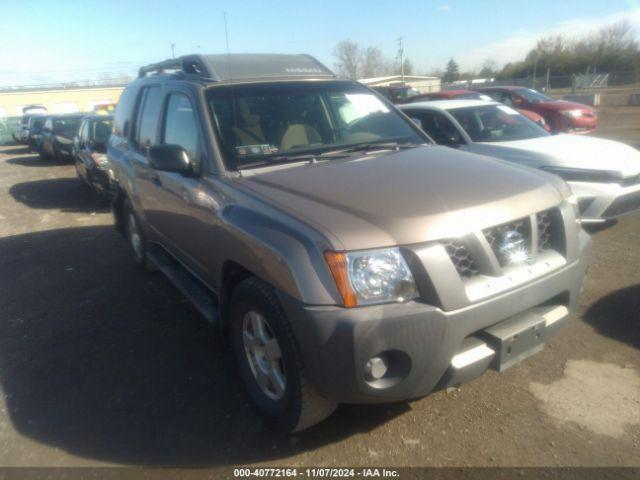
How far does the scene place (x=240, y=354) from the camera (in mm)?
2980

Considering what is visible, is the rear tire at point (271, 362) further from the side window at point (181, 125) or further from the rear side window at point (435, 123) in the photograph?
the rear side window at point (435, 123)

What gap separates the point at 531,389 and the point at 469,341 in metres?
1.02

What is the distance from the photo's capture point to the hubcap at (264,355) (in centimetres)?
261

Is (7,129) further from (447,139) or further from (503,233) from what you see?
(503,233)

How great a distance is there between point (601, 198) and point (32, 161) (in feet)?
64.4

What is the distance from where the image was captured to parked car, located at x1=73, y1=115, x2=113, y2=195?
29.0 ft

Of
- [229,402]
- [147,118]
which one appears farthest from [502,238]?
[147,118]

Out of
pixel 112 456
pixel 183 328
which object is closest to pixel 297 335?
pixel 112 456

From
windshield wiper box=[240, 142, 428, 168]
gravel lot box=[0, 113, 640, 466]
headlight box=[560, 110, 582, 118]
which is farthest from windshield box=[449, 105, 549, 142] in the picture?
headlight box=[560, 110, 582, 118]

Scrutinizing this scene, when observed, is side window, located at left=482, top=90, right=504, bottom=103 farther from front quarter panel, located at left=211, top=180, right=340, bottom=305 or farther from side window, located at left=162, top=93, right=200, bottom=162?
front quarter panel, located at left=211, top=180, right=340, bottom=305

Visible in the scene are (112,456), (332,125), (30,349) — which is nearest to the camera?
(112,456)

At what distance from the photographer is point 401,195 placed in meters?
2.52

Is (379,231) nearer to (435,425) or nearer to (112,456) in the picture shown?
(435,425)

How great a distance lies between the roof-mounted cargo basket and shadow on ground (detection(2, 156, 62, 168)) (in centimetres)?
1543
